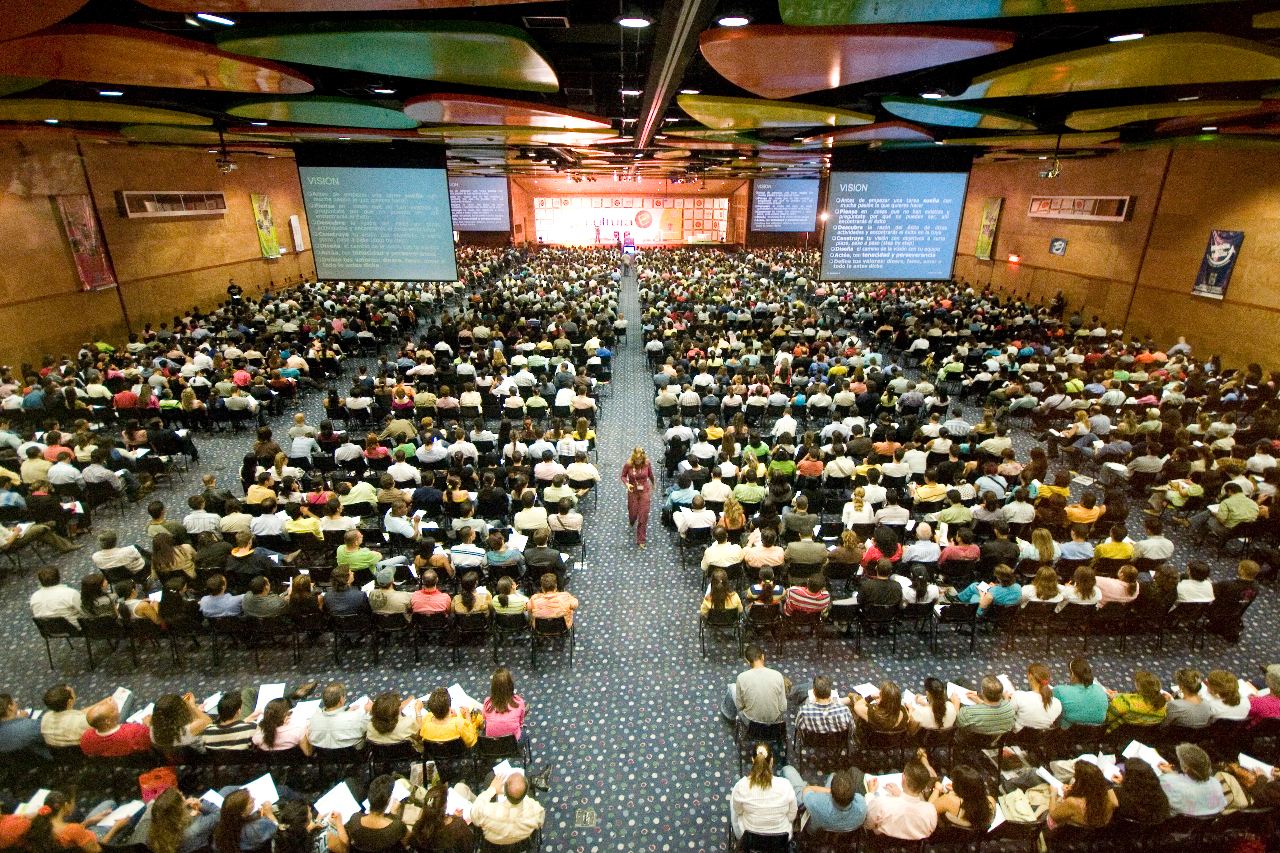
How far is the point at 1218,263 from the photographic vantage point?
48.3 ft

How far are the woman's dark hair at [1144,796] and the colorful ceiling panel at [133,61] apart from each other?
7958 millimetres

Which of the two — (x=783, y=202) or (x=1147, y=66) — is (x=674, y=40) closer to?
(x=1147, y=66)

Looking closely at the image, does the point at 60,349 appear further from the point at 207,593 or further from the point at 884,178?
the point at 884,178

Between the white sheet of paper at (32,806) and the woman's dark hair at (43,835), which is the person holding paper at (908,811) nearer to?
the woman's dark hair at (43,835)

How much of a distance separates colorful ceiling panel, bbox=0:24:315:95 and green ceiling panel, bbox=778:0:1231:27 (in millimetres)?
4306

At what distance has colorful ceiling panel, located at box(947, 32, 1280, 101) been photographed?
4000 millimetres

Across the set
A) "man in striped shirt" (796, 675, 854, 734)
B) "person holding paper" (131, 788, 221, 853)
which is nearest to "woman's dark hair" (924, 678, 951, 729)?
"man in striped shirt" (796, 675, 854, 734)

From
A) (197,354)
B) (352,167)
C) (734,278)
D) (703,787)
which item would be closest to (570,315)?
(352,167)

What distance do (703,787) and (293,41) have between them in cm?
619

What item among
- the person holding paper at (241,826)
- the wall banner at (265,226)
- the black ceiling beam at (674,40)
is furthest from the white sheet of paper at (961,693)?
the wall banner at (265,226)

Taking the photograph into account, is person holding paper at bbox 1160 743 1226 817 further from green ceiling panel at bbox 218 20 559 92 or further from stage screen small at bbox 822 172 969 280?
stage screen small at bbox 822 172 969 280

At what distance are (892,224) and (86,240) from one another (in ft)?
61.5

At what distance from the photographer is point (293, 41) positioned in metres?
4.03

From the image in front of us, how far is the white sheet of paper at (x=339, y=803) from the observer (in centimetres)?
392
